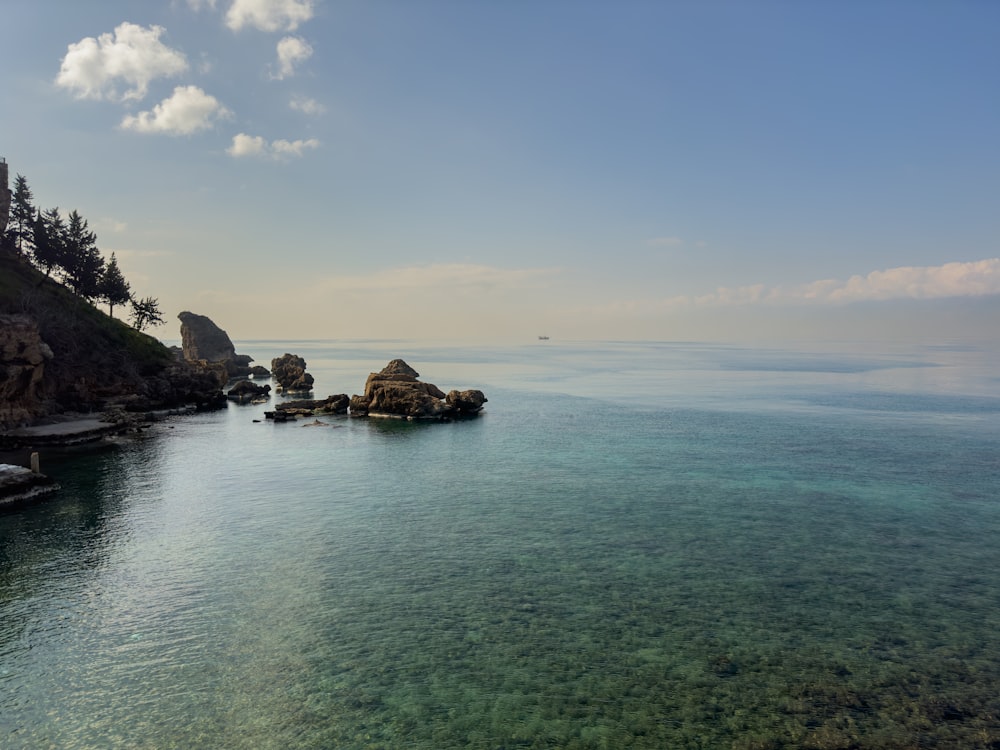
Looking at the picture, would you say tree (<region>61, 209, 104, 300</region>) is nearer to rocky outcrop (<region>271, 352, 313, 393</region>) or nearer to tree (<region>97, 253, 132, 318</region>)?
tree (<region>97, 253, 132, 318</region>)

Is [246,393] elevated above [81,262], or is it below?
below

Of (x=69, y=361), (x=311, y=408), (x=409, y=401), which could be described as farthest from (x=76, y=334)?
(x=409, y=401)

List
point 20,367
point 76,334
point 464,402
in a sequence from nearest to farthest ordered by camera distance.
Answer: point 20,367, point 76,334, point 464,402

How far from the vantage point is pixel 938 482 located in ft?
179

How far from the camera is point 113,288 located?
123 meters

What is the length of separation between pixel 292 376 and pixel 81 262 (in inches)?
2082

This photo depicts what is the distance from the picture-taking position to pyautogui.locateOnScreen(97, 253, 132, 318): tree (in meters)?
121

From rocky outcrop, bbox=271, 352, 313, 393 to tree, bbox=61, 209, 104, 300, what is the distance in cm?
4592

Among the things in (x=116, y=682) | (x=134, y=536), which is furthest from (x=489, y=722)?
(x=134, y=536)

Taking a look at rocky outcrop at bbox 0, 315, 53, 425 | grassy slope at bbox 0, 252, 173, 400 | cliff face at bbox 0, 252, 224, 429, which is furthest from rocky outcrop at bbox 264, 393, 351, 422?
rocky outcrop at bbox 0, 315, 53, 425

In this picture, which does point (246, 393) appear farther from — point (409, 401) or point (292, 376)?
Answer: point (409, 401)

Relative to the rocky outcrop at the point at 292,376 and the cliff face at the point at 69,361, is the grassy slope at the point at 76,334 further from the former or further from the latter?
the rocky outcrop at the point at 292,376

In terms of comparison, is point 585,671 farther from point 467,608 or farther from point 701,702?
point 467,608

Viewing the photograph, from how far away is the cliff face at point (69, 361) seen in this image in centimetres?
7100
